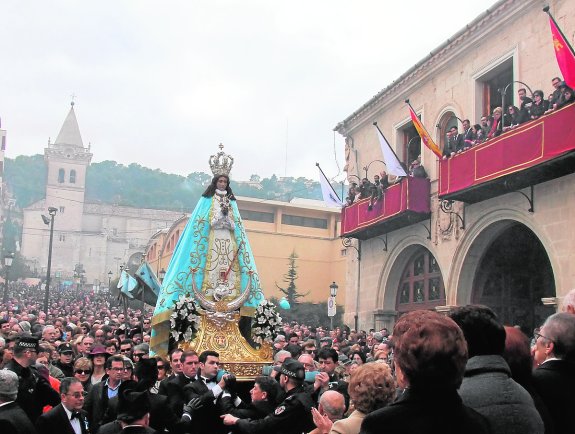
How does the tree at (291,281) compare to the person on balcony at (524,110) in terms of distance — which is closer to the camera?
the person on balcony at (524,110)

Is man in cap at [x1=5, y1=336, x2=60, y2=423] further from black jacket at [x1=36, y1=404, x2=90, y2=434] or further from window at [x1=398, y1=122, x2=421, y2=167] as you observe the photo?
window at [x1=398, y1=122, x2=421, y2=167]

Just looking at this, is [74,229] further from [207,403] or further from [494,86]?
[207,403]

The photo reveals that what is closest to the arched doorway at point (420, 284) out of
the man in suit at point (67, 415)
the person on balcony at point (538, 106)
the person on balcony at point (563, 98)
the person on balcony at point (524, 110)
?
the person on balcony at point (524, 110)

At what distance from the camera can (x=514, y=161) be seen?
14.5 m

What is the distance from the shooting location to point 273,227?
39.8m

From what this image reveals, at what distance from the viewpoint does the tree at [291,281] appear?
127ft

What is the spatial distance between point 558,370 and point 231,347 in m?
6.44

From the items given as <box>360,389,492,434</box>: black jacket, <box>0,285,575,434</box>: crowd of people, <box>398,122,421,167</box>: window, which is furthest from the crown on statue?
<box>398,122,421,167</box>: window

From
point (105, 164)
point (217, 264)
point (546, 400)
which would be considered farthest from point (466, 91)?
point (105, 164)

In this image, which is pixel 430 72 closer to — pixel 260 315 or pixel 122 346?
pixel 260 315

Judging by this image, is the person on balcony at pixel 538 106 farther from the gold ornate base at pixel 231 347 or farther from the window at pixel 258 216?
the window at pixel 258 216

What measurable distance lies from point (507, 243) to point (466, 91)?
13.6 feet

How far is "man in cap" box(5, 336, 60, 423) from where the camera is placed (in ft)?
19.2

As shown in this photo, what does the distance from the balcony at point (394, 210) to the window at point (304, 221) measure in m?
17.9
